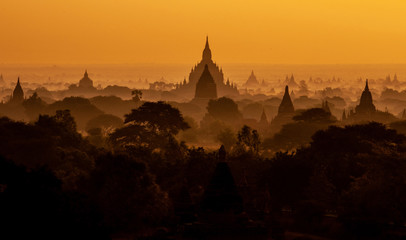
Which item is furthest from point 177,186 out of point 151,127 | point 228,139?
point 228,139

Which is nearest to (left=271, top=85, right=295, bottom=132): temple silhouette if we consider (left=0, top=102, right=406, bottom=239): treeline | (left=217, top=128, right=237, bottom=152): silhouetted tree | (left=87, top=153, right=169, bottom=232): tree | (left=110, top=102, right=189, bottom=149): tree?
(left=217, top=128, right=237, bottom=152): silhouetted tree

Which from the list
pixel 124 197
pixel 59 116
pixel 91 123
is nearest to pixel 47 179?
pixel 124 197

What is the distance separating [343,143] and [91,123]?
296ft

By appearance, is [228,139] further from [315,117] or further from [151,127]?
[151,127]

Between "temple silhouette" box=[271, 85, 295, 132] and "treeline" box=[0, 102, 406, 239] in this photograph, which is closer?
"treeline" box=[0, 102, 406, 239]

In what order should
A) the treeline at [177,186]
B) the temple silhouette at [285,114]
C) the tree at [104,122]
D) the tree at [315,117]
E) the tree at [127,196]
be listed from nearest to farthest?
the treeline at [177,186] → the tree at [127,196] → the tree at [315,117] → the tree at [104,122] → the temple silhouette at [285,114]

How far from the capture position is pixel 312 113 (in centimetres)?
14225

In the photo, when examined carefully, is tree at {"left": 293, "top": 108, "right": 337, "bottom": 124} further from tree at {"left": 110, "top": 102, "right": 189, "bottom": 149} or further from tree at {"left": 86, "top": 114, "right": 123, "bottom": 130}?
tree at {"left": 86, "top": 114, "right": 123, "bottom": 130}

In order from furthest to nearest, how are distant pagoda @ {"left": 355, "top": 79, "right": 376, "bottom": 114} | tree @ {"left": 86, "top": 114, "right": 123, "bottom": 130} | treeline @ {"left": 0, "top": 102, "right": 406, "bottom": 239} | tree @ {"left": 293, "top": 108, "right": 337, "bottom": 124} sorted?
distant pagoda @ {"left": 355, "top": 79, "right": 376, "bottom": 114} < tree @ {"left": 86, "top": 114, "right": 123, "bottom": 130} < tree @ {"left": 293, "top": 108, "right": 337, "bottom": 124} < treeline @ {"left": 0, "top": 102, "right": 406, "bottom": 239}

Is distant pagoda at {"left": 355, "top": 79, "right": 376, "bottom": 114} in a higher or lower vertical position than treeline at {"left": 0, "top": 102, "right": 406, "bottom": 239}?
higher

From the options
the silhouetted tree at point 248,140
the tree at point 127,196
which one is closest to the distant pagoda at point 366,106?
the silhouetted tree at point 248,140

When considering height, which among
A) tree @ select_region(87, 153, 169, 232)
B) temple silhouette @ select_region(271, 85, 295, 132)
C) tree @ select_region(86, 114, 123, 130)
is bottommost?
tree @ select_region(87, 153, 169, 232)

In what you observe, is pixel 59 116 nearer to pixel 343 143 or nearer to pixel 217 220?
pixel 343 143

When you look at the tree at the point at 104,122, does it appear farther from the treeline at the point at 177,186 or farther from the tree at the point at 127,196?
the tree at the point at 127,196
